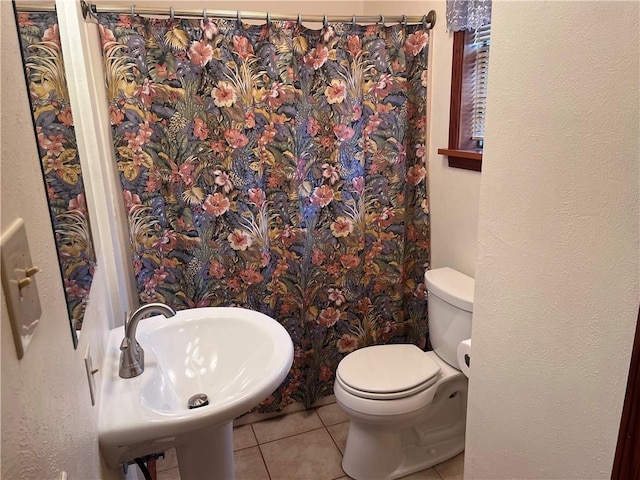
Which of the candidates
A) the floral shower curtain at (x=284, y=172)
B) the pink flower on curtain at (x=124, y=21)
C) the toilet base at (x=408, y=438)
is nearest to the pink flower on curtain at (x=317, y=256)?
the floral shower curtain at (x=284, y=172)

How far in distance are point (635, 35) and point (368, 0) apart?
2034 mm

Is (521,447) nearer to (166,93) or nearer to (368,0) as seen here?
(166,93)

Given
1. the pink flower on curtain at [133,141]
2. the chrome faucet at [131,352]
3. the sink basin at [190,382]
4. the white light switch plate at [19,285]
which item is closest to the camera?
the white light switch plate at [19,285]

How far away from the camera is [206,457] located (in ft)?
4.30

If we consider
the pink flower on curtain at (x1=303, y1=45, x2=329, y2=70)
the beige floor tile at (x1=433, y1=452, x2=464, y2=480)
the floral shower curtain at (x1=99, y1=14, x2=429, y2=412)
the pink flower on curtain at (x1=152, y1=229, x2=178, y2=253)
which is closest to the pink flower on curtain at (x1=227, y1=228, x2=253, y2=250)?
the floral shower curtain at (x1=99, y1=14, x2=429, y2=412)

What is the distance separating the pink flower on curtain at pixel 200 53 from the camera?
5.97 ft

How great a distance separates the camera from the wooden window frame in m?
1.96

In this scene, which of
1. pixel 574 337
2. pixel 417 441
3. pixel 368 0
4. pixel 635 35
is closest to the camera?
pixel 635 35

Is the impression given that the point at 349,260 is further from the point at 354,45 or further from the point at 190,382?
the point at 190,382

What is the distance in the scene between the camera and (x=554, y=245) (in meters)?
0.85

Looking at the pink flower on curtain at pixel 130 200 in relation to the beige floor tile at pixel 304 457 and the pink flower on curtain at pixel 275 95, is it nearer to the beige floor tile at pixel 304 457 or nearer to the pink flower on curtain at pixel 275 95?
the pink flower on curtain at pixel 275 95

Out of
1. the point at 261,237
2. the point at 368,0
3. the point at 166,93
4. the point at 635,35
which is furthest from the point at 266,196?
the point at 635,35

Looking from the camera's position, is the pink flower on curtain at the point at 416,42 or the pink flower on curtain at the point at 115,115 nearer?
the pink flower on curtain at the point at 115,115

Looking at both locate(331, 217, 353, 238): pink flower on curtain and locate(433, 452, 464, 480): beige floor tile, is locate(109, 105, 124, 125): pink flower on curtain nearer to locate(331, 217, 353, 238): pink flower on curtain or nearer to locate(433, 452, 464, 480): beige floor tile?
locate(331, 217, 353, 238): pink flower on curtain
